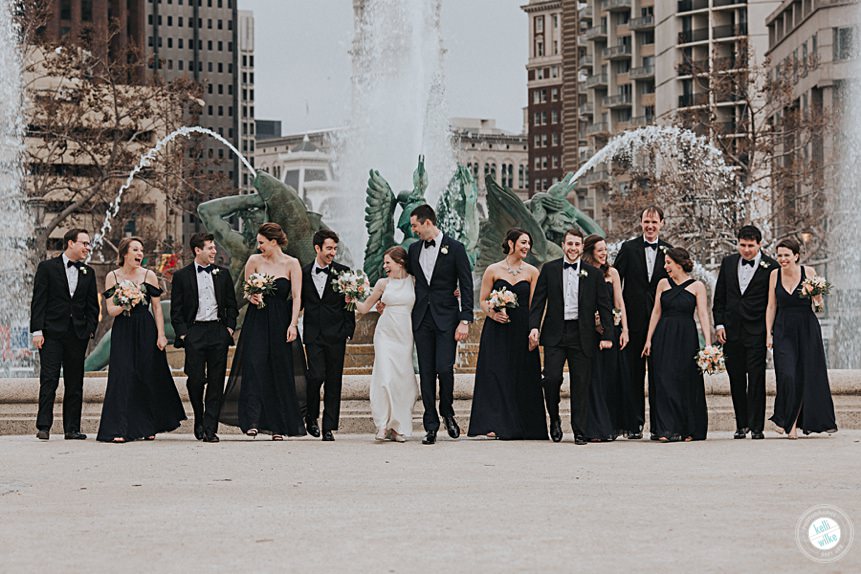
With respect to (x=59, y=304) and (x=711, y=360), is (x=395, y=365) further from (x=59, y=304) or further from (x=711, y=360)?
(x=59, y=304)

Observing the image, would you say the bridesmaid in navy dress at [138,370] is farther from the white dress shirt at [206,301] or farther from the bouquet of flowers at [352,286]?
the bouquet of flowers at [352,286]

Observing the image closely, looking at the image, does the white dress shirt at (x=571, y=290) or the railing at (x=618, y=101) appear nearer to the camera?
the white dress shirt at (x=571, y=290)

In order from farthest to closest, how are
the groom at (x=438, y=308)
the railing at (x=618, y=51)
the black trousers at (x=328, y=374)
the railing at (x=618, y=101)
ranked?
1. the railing at (x=618, y=101)
2. the railing at (x=618, y=51)
3. the black trousers at (x=328, y=374)
4. the groom at (x=438, y=308)

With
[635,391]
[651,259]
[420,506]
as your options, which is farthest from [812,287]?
[420,506]

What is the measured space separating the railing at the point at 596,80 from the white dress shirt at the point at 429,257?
112 meters

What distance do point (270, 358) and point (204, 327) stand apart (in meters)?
0.59

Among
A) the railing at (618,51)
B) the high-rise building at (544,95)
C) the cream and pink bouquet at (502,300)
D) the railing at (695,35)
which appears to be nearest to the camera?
the cream and pink bouquet at (502,300)

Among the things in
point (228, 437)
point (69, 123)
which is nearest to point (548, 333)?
point (228, 437)

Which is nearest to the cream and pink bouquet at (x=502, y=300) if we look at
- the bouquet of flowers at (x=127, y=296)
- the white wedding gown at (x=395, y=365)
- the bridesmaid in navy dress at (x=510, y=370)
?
the bridesmaid in navy dress at (x=510, y=370)

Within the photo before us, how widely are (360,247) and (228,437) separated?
13890 mm

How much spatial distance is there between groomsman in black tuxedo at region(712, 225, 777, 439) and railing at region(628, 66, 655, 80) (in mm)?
103339

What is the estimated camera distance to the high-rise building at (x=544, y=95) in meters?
177

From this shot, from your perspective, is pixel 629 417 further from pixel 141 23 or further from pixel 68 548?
pixel 141 23

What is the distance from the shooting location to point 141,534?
808 centimetres
